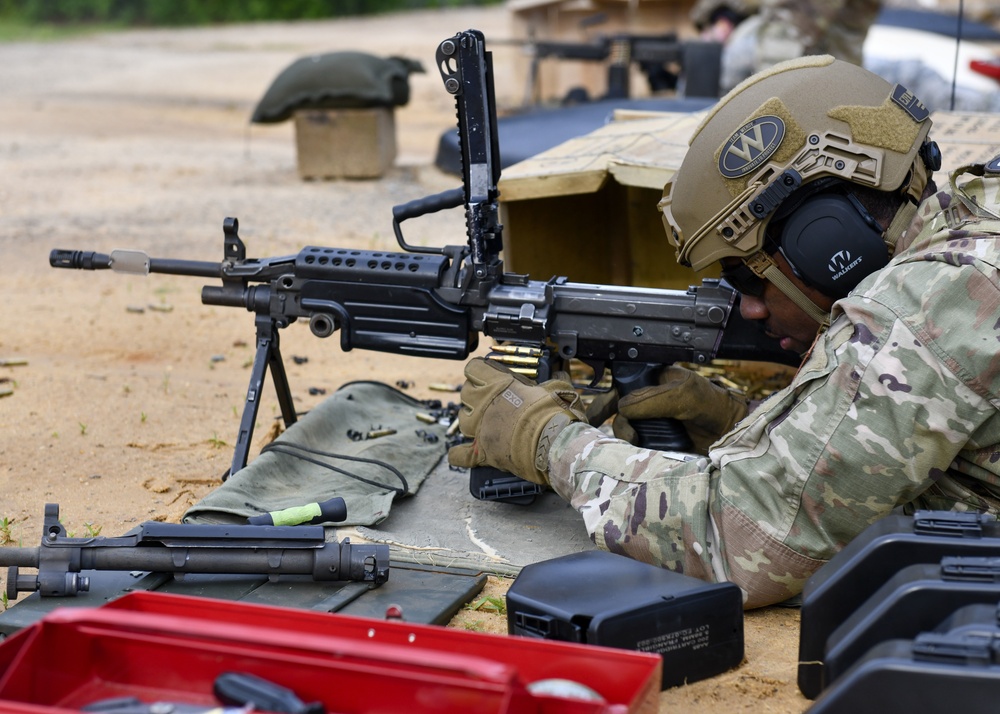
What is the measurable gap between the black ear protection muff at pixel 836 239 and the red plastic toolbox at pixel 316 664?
1319 mm

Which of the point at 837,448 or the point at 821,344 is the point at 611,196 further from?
the point at 837,448

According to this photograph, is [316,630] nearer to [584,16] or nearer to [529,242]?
[529,242]

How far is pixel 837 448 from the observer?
8.76 ft

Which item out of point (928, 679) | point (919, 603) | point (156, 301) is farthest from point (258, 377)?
point (156, 301)

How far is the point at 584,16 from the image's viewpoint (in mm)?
15703

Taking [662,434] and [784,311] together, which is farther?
[662,434]

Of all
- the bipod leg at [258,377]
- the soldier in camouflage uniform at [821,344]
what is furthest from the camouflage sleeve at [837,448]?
the bipod leg at [258,377]

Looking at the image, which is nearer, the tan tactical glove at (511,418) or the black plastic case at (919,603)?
the black plastic case at (919,603)

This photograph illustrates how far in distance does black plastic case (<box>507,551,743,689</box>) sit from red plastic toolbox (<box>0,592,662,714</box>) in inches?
16.3

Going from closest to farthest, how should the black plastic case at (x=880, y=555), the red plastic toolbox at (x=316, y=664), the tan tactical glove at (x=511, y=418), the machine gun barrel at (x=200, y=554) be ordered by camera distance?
the red plastic toolbox at (x=316, y=664)
the black plastic case at (x=880, y=555)
the machine gun barrel at (x=200, y=554)
the tan tactical glove at (x=511, y=418)

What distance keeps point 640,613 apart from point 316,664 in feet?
2.88

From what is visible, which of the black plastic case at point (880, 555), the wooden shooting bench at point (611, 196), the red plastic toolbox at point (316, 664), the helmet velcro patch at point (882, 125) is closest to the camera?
the red plastic toolbox at point (316, 664)

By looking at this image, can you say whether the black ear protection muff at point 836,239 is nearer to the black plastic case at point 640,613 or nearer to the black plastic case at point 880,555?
the black plastic case at point 880,555

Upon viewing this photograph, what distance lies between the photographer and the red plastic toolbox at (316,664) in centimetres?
191
